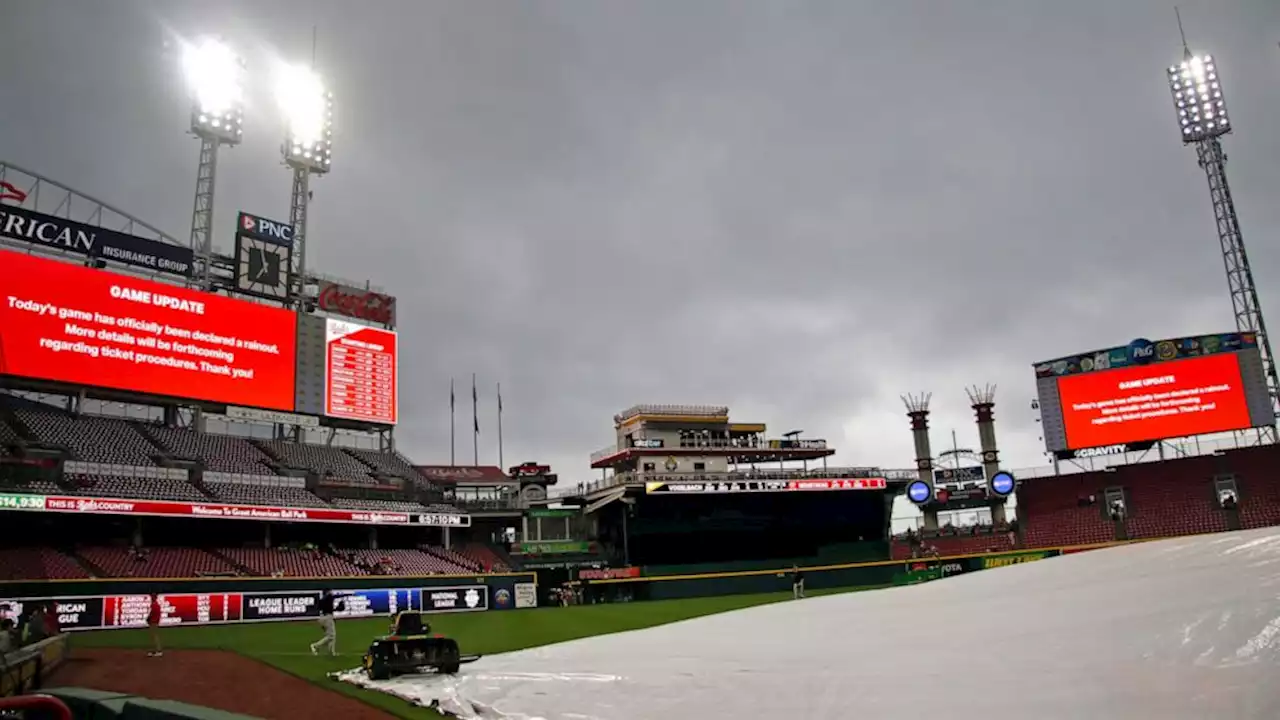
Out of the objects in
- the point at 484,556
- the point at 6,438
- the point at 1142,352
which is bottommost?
the point at 484,556

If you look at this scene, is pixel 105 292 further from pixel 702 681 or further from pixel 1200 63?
pixel 1200 63

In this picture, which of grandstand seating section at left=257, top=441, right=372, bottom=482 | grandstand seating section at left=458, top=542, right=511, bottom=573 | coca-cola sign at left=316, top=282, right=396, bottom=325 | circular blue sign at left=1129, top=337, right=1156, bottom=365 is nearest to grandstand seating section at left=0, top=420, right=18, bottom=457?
grandstand seating section at left=257, top=441, right=372, bottom=482

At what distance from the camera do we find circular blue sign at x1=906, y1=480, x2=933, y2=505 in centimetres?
6188

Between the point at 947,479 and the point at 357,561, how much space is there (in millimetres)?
41516

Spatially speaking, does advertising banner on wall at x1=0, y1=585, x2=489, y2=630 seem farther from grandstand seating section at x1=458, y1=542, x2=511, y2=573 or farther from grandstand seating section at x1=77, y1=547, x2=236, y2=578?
grandstand seating section at x1=458, y1=542, x2=511, y2=573

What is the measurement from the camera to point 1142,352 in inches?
2183

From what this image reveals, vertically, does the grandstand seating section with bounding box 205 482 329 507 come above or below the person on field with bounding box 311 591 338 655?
above

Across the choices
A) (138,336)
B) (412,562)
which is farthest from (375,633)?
(138,336)

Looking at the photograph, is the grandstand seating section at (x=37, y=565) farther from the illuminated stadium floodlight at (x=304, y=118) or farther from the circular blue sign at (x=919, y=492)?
the circular blue sign at (x=919, y=492)

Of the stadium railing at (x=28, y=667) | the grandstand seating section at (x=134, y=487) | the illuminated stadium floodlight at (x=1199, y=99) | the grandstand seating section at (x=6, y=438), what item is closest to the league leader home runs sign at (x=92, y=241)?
the grandstand seating section at (x=6, y=438)

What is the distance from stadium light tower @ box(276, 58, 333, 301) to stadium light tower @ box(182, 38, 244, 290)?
14.2 ft

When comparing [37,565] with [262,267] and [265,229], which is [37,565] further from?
[265,229]

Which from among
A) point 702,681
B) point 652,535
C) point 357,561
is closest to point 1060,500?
point 652,535

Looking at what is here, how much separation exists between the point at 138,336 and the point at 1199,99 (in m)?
65.6
